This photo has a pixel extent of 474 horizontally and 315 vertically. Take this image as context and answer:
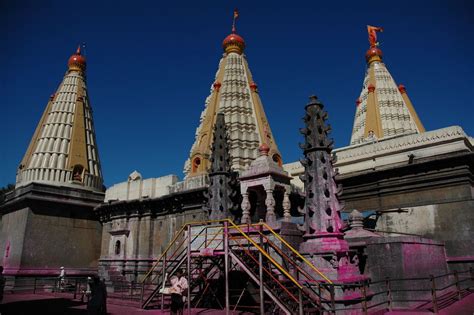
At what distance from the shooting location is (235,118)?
26875mm

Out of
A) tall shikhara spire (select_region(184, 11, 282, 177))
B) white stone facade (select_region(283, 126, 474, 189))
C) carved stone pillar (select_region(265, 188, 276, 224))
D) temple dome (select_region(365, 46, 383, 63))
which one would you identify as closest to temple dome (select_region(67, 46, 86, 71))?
tall shikhara spire (select_region(184, 11, 282, 177))

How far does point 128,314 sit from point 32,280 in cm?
1478

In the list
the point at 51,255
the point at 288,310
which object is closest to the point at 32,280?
the point at 51,255

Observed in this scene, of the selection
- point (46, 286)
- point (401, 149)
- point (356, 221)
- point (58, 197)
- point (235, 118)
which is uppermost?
point (235, 118)

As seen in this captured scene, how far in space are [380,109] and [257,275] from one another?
26.0 m

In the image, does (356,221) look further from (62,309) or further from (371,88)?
(371,88)

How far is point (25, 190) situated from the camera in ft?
83.1

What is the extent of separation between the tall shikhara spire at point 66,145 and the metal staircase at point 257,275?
666 inches

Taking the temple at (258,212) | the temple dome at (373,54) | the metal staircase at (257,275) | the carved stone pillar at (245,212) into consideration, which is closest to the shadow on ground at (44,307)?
the temple at (258,212)

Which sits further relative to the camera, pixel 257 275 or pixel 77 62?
pixel 77 62

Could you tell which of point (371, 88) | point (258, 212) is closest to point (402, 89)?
point (371, 88)

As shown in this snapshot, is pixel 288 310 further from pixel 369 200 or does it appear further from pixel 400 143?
pixel 400 143

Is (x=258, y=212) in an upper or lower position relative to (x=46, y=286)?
upper

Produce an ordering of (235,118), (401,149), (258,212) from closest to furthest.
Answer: (258,212) → (401,149) → (235,118)
